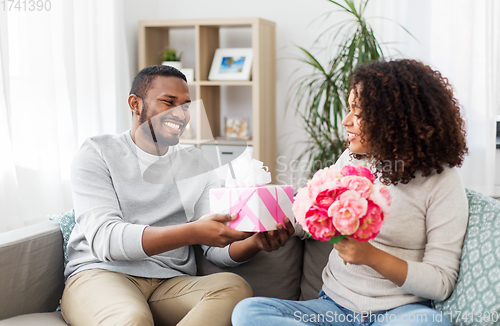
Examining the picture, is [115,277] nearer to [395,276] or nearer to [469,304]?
[395,276]

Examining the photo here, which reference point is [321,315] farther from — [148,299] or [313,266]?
[148,299]

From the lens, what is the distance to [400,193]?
1252mm

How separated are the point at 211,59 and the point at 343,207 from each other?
8.26 ft

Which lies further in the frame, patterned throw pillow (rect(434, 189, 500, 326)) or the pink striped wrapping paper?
the pink striped wrapping paper

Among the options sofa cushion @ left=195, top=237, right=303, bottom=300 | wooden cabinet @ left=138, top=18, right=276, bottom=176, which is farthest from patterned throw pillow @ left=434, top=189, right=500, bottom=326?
wooden cabinet @ left=138, top=18, right=276, bottom=176

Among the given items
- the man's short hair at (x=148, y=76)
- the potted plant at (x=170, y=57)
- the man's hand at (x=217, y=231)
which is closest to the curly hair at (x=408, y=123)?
the man's hand at (x=217, y=231)

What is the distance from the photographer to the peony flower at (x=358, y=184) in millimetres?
1009

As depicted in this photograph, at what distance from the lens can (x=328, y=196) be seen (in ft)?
3.40

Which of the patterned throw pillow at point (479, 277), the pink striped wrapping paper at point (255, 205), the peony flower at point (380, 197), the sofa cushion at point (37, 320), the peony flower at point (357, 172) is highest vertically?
the peony flower at point (357, 172)

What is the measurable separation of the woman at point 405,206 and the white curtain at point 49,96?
5.09 feet

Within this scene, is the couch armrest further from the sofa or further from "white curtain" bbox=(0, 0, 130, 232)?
"white curtain" bbox=(0, 0, 130, 232)

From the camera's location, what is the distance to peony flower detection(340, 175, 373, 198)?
3.31 feet

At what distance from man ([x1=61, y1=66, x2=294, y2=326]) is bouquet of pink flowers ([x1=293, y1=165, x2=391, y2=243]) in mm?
284

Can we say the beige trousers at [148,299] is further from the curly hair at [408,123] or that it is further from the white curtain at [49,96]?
the white curtain at [49,96]
